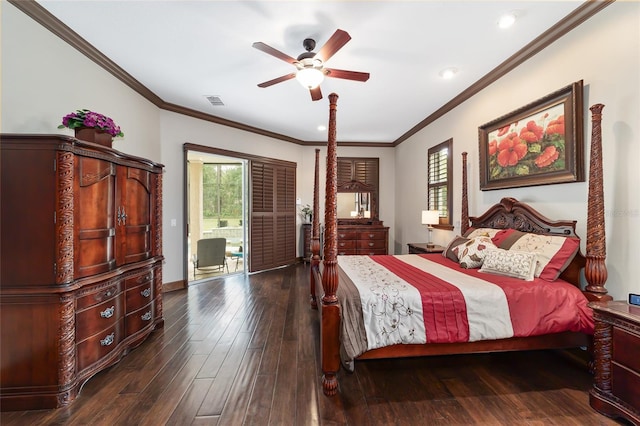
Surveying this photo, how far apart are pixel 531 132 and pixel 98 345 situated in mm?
4329

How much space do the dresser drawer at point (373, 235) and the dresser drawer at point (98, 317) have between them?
4.25 m

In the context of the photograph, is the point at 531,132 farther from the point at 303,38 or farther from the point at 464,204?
the point at 303,38

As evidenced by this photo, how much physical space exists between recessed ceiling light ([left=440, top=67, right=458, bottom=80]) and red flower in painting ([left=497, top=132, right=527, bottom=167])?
965mm

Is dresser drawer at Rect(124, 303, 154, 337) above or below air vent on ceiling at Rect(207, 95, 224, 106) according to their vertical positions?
below

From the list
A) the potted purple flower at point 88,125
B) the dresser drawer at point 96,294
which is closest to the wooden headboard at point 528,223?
the dresser drawer at point 96,294

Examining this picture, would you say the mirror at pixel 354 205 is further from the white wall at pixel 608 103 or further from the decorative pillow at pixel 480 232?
the white wall at pixel 608 103

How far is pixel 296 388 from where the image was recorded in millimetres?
1987

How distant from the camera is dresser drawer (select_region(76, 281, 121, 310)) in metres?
1.96

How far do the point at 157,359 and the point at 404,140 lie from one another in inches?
226

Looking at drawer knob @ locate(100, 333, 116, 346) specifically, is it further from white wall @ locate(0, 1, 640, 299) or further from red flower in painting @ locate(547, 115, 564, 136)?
red flower in painting @ locate(547, 115, 564, 136)

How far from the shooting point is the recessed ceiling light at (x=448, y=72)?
3.13 meters

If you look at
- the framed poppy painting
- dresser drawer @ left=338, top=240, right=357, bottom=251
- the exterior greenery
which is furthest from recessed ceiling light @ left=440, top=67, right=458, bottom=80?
the exterior greenery

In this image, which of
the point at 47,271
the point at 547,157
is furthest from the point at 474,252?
the point at 47,271

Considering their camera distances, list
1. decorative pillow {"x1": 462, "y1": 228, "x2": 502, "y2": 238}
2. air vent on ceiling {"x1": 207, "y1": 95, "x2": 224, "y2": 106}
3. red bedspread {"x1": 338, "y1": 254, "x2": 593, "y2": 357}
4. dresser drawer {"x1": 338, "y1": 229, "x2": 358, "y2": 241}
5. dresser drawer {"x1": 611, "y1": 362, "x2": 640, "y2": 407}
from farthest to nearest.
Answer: dresser drawer {"x1": 338, "y1": 229, "x2": 358, "y2": 241}
air vent on ceiling {"x1": 207, "y1": 95, "x2": 224, "y2": 106}
decorative pillow {"x1": 462, "y1": 228, "x2": 502, "y2": 238}
red bedspread {"x1": 338, "y1": 254, "x2": 593, "y2": 357}
dresser drawer {"x1": 611, "y1": 362, "x2": 640, "y2": 407}
